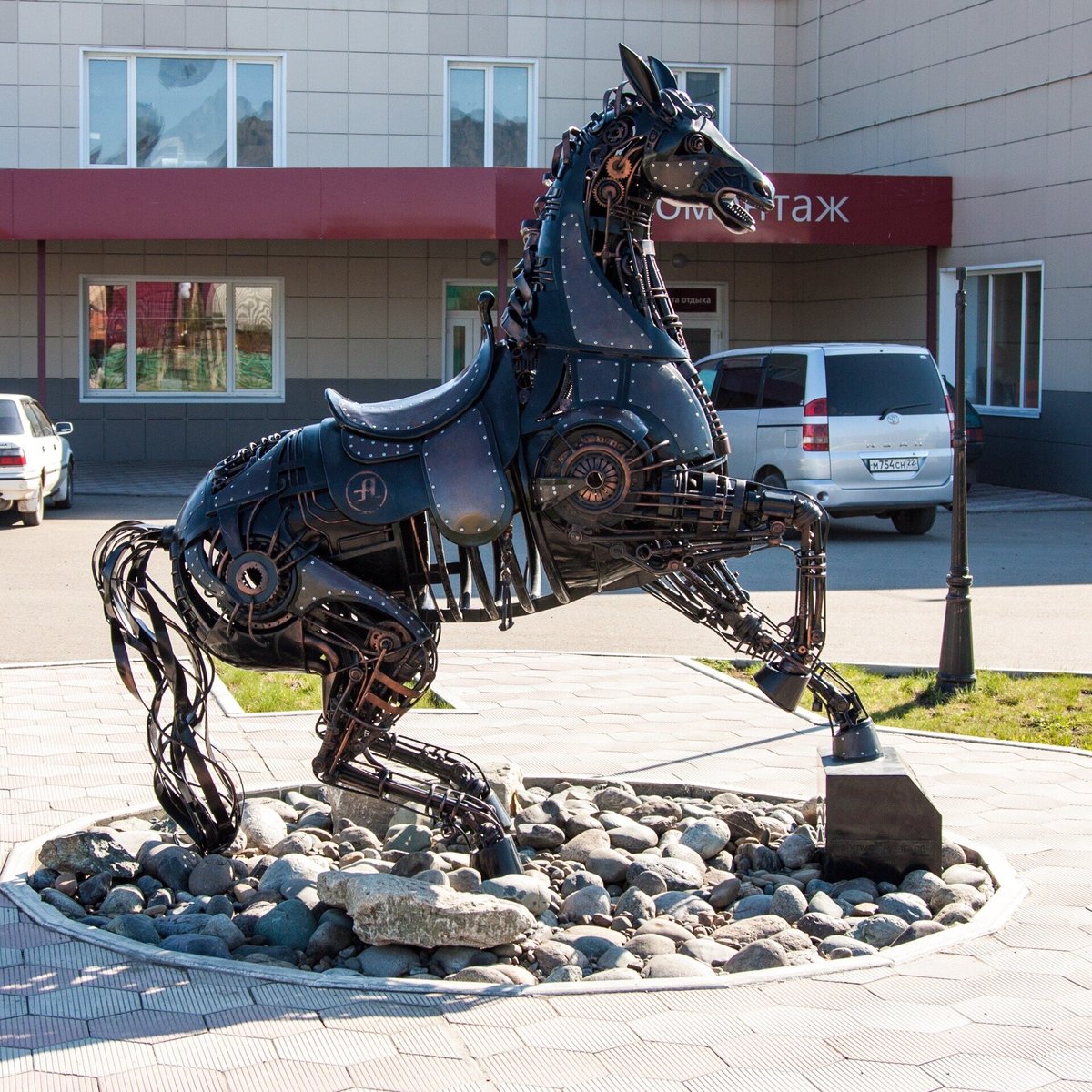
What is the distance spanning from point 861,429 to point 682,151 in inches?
446

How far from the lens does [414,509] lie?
16.9 ft

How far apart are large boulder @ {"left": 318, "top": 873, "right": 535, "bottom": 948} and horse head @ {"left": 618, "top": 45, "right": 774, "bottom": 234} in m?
2.41

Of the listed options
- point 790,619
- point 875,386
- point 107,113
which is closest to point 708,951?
point 790,619

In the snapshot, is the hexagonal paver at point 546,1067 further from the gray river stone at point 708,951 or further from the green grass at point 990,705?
the green grass at point 990,705

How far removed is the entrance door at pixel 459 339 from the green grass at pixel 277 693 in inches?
687

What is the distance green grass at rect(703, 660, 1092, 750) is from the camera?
314 inches

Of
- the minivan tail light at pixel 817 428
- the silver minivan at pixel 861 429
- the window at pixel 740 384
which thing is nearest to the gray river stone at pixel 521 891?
the silver minivan at pixel 861 429

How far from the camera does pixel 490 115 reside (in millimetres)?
26125

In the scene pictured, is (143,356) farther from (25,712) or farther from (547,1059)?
(547,1059)

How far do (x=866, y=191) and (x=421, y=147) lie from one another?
7708 mm

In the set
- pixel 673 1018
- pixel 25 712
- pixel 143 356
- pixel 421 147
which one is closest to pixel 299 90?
pixel 421 147

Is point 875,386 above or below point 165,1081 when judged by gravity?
above

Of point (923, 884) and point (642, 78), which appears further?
point (923, 884)

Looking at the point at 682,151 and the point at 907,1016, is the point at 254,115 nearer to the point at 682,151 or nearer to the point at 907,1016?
the point at 682,151
